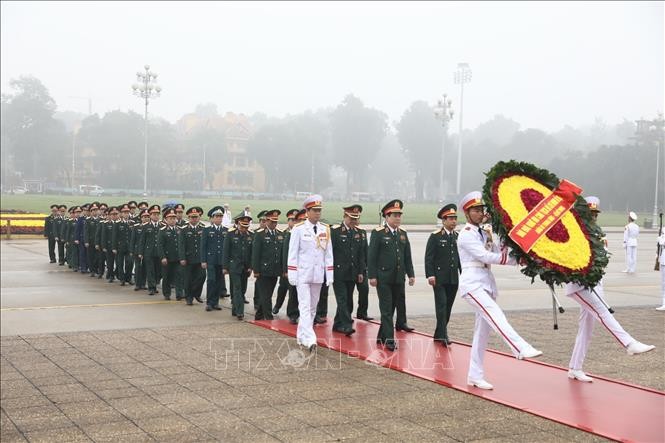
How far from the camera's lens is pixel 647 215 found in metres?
60.7

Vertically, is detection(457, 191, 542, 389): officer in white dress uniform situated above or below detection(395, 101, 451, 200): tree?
below

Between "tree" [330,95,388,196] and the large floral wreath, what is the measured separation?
7898cm

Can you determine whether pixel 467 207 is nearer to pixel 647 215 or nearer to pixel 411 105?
pixel 647 215

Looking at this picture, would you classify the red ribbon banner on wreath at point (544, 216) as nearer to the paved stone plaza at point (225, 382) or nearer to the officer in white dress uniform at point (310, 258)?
the paved stone plaza at point (225, 382)

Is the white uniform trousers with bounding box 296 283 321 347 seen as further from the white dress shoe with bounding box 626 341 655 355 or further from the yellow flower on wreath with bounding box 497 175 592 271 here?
the white dress shoe with bounding box 626 341 655 355

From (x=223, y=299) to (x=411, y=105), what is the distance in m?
73.6

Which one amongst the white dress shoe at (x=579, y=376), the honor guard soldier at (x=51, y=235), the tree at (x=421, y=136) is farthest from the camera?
the tree at (x=421, y=136)

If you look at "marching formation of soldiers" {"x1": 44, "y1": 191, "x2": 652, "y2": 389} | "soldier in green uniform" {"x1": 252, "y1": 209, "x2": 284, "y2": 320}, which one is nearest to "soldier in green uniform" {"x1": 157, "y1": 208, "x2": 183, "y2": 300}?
"marching formation of soldiers" {"x1": 44, "y1": 191, "x2": 652, "y2": 389}

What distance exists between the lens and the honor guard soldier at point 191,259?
13812 millimetres

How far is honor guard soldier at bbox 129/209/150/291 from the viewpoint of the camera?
15.7 m

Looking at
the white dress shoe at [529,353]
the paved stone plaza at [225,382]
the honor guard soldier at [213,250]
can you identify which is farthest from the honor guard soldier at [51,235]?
the white dress shoe at [529,353]

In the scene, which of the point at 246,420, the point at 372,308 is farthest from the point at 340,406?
the point at 372,308

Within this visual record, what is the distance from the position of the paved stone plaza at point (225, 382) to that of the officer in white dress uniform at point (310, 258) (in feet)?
2.30

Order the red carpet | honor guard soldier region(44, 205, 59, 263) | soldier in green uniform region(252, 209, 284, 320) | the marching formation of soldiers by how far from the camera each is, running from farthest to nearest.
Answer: honor guard soldier region(44, 205, 59, 263)
soldier in green uniform region(252, 209, 284, 320)
the marching formation of soldiers
the red carpet
